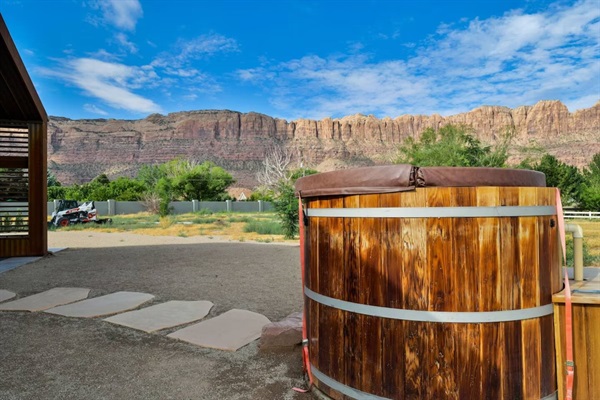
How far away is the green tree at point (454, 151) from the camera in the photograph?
19.9 metres

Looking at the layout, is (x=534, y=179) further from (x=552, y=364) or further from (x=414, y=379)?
(x=414, y=379)

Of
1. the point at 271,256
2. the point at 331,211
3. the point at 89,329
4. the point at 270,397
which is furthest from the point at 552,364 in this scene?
the point at 271,256

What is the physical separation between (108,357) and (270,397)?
5.19 ft

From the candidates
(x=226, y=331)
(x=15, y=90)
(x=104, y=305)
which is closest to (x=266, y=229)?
(x=15, y=90)

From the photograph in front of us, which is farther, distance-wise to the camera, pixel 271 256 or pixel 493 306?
pixel 271 256

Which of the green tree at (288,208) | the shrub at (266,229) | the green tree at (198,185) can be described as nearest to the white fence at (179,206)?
the green tree at (198,185)

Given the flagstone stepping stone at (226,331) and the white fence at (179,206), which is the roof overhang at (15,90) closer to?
the flagstone stepping stone at (226,331)

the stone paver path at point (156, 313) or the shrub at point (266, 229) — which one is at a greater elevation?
the shrub at point (266, 229)

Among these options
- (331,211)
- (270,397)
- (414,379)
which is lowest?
(270,397)

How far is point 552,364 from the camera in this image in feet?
7.03

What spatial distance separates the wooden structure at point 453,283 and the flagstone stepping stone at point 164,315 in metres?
2.68

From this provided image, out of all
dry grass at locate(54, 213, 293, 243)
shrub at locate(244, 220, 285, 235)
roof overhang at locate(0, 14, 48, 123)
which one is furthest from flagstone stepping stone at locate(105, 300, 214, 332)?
shrub at locate(244, 220, 285, 235)

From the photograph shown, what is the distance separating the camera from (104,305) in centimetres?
500

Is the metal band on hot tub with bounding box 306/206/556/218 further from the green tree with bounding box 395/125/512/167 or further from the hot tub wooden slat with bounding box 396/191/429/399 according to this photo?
the green tree with bounding box 395/125/512/167
